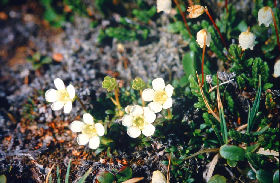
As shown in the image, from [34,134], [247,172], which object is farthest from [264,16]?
[34,134]

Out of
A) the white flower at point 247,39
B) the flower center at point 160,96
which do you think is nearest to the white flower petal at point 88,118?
the flower center at point 160,96

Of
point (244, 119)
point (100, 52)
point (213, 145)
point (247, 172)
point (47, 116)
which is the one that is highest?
point (100, 52)

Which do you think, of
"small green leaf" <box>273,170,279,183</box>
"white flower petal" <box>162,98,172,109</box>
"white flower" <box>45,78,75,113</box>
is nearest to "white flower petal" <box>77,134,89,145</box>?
"white flower" <box>45,78,75,113</box>

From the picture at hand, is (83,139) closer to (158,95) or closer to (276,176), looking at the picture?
(158,95)

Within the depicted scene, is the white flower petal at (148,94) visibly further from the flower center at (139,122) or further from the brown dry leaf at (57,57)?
the brown dry leaf at (57,57)

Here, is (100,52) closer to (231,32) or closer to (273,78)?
(231,32)

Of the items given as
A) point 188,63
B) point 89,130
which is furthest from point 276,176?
point 89,130

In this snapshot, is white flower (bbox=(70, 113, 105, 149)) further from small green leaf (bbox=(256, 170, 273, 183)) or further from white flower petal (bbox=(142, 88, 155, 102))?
small green leaf (bbox=(256, 170, 273, 183))
